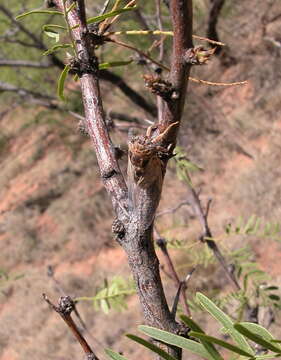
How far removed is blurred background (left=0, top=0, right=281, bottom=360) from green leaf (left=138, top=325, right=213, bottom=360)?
266 cm

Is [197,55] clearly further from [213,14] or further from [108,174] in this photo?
[213,14]

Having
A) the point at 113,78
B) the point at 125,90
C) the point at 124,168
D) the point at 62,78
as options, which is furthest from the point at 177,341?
the point at 124,168

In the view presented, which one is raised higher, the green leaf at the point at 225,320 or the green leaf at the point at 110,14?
the green leaf at the point at 110,14

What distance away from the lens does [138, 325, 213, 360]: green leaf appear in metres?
0.32

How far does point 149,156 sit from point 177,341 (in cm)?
13

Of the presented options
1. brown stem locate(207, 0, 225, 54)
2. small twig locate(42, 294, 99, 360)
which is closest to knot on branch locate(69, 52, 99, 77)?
small twig locate(42, 294, 99, 360)

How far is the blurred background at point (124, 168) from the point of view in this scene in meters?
3.73

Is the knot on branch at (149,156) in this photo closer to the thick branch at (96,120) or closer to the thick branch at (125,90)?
the thick branch at (96,120)

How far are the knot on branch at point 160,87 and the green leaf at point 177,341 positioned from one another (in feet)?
0.56

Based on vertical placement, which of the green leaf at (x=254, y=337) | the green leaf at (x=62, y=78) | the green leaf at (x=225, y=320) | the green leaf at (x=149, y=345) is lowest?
the green leaf at (x=254, y=337)

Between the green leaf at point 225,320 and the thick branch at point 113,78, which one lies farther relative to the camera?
the thick branch at point 113,78

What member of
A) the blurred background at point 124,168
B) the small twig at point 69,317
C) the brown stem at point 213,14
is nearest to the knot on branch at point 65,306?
the small twig at point 69,317

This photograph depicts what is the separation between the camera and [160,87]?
0.37 metres

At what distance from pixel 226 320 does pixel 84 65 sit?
250 millimetres
